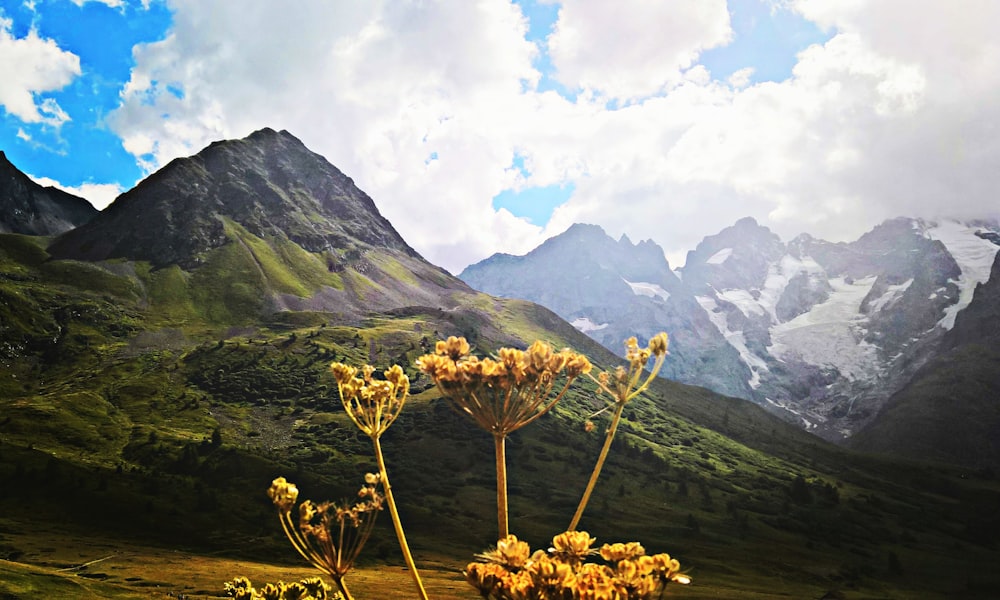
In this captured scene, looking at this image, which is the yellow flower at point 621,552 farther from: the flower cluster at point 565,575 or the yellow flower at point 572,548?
the yellow flower at point 572,548

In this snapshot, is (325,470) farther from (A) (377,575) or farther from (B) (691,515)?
(B) (691,515)

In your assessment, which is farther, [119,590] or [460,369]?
[119,590]

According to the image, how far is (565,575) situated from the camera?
431cm

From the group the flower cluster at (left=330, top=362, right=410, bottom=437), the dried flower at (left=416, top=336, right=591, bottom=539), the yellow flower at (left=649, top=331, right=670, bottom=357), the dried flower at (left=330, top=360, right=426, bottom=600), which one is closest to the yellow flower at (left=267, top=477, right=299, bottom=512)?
the dried flower at (left=330, top=360, right=426, bottom=600)

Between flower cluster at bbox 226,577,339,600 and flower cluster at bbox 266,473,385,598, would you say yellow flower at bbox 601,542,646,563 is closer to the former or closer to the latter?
flower cluster at bbox 266,473,385,598

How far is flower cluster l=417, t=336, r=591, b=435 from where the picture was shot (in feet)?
21.1

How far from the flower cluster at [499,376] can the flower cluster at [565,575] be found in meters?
1.55

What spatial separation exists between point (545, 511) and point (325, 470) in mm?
76973

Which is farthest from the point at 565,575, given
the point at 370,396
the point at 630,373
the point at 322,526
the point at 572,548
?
the point at 370,396

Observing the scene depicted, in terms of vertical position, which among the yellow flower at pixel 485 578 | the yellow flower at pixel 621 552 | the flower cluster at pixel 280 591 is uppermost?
the yellow flower at pixel 621 552

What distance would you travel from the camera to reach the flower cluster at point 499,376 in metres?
6.44

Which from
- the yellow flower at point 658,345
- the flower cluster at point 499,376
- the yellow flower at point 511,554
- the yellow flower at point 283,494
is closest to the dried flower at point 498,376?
the flower cluster at point 499,376

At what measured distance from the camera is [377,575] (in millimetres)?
137750

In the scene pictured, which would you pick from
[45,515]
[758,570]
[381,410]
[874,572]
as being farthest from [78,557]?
[874,572]
